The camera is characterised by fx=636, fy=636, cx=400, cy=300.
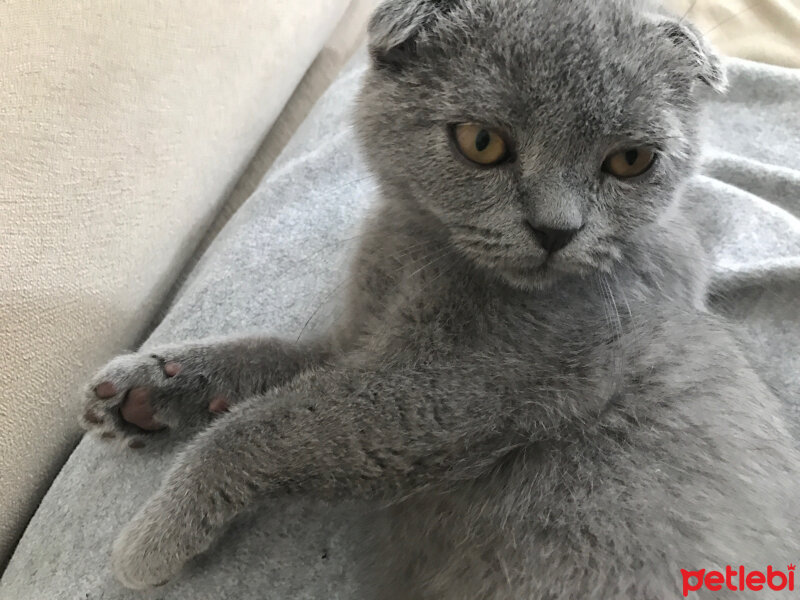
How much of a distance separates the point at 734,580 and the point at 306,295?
2.47 ft

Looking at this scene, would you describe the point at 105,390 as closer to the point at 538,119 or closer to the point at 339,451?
the point at 339,451

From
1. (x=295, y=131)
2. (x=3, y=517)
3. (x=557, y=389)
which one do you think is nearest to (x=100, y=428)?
(x=3, y=517)

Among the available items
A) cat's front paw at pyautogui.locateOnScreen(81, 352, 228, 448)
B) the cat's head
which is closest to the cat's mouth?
the cat's head

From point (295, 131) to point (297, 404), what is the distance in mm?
928

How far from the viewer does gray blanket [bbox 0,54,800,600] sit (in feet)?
2.72

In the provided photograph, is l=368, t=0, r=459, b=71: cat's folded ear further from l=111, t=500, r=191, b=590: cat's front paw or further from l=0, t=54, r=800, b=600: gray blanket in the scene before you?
l=111, t=500, r=191, b=590: cat's front paw

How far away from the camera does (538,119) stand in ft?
2.27

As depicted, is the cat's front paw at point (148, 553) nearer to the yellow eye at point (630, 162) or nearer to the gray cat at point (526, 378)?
the gray cat at point (526, 378)

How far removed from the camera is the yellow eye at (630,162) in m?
0.74

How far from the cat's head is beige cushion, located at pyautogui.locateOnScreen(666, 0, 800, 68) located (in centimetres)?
86

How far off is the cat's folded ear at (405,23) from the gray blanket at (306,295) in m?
0.32

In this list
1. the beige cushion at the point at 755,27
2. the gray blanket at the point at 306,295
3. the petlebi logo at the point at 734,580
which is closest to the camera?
the petlebi logo at the point at 734,580

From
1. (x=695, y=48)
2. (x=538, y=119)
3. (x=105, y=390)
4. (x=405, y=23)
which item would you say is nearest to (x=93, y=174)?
(x=105, y=390)

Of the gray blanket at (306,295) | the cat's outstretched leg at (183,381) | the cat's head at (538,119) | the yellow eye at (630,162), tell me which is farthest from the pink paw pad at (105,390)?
the yellow eye at (630,162)
